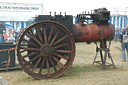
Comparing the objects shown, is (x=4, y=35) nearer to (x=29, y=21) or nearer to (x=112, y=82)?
(x=29, y=21)

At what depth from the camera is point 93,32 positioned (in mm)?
6488

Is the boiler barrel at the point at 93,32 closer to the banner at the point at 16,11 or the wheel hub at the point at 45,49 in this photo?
the wheel hub at the point at 45,49

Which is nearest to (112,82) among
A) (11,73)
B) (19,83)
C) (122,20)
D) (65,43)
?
(65,43)

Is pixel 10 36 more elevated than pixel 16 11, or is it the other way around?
pixel 16 11

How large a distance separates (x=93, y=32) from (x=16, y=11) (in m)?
12.6

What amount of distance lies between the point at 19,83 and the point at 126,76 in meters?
3.37

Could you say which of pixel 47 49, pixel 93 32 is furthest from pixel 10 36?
pixel 47 49

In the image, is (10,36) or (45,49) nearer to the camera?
(45,49)

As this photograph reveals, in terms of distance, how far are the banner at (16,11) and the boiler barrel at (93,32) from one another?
463 inches

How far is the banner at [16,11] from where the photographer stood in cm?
1720

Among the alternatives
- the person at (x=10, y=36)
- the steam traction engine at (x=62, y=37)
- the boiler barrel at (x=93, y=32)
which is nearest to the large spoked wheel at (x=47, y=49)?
the steam traction engine at (x=62, y=37)

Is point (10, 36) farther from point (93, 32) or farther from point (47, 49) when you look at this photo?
point (47, 49)

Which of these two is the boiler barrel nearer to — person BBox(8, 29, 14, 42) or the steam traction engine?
the steam traction engine

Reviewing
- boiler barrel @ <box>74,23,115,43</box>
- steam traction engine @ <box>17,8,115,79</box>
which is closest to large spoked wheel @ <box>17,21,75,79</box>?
steam traction engine @ <box>17,8,115,79</box>
